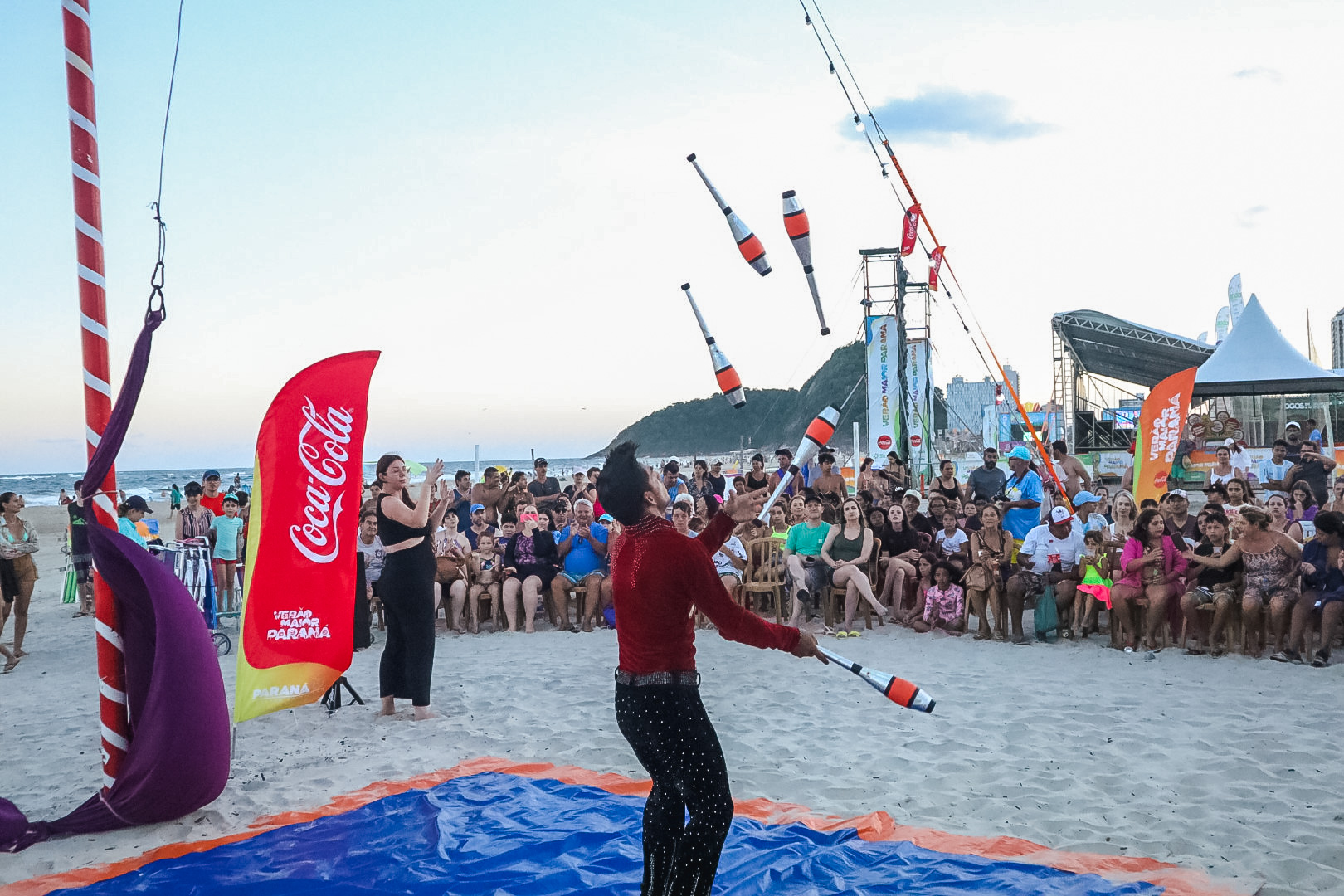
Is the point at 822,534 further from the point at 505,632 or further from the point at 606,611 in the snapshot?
the point at 505,632

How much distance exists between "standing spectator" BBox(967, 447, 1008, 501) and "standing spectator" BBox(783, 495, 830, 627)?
5.74 ft

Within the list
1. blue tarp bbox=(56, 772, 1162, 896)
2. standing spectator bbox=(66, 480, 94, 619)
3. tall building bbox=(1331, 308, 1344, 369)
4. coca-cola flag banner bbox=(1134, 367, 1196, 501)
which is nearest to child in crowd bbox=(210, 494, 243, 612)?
standing spectator bbox=(66, 480, 94, 619)

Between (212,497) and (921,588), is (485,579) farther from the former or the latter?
(921,588)

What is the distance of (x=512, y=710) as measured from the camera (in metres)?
5.07

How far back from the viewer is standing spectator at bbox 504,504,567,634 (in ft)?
25.4

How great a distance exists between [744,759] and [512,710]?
151cm

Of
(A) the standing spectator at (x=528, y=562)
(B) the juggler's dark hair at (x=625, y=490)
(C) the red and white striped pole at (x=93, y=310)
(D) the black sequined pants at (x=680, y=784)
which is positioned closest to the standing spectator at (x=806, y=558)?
(A) the standing spectator at (x=528, y=562)

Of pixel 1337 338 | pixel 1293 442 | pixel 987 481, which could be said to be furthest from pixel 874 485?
pixel 1337 338

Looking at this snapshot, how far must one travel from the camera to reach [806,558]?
7.54m

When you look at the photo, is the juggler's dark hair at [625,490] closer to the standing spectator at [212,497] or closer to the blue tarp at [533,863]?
the blue tarp at [533,863]

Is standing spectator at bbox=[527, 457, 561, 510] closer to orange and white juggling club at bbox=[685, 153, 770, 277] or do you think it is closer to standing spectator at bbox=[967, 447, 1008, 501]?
standing spectator at bbox=[967, 447, 1008, 501]

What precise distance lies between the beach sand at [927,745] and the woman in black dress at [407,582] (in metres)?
0.24

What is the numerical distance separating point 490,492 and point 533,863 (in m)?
6.57

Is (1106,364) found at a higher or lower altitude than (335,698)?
higher
